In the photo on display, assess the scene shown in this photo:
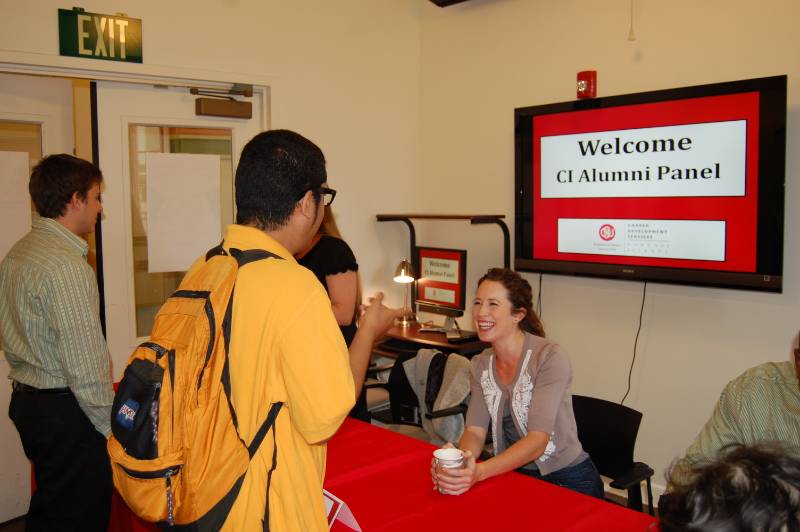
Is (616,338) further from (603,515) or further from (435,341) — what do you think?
(603,515)

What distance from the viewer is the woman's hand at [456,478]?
5.89ft

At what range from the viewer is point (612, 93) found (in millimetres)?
3730

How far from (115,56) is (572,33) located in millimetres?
2466

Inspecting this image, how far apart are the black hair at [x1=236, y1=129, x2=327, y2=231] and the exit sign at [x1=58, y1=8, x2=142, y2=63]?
8.14 ft

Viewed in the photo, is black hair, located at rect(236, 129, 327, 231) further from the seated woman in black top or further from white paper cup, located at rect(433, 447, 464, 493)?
the seated woman in black top

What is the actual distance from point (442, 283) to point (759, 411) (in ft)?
9.04

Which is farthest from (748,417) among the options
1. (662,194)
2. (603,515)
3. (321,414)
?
(662,194)

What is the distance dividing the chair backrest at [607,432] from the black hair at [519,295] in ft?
1.16

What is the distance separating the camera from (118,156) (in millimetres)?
3586

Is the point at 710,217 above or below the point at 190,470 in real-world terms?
above

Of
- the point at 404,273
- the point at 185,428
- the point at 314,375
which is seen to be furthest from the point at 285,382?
the point at 404,273

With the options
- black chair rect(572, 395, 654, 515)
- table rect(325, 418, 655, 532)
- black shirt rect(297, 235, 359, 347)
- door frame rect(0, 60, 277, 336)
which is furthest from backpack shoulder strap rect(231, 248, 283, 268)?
door frame rect(0, 60, 277, 336)

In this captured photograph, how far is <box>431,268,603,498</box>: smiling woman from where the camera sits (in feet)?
7.44

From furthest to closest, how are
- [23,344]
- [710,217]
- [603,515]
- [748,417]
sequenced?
[710,217] → [23,344] → [748,417] → [603,515]
